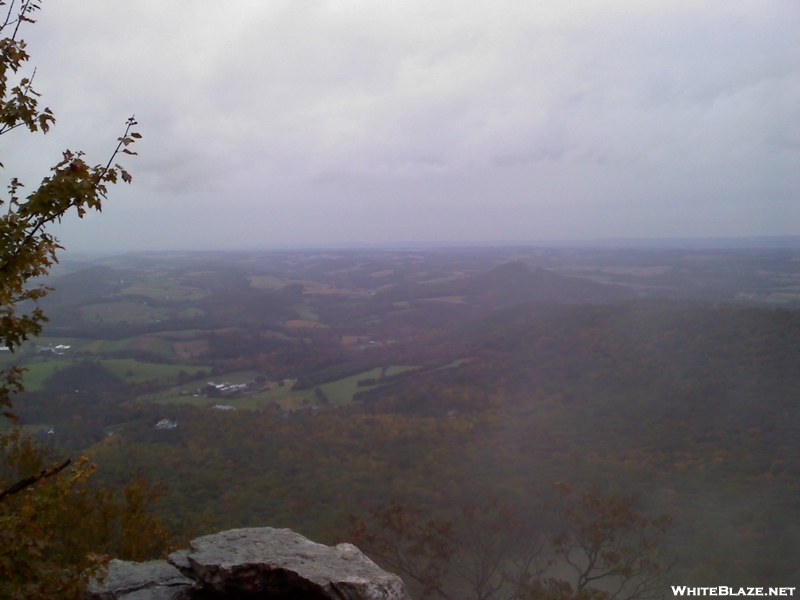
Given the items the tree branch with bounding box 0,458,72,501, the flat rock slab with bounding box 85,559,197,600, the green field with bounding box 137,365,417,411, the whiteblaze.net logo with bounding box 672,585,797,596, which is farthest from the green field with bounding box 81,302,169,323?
the whiteblaze.net logo with bounding box 672,585,797,596

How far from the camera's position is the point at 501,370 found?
35531 mm

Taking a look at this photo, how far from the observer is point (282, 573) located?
17.0 ft

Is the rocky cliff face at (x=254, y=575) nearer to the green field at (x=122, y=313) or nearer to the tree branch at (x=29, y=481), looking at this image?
the tree branch at (x=29, y=481)

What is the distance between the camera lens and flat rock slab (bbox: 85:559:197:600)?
538 centimetres

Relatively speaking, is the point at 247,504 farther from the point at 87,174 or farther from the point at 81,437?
the point at 87,174

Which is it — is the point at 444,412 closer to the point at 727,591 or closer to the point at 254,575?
the point at 727,591

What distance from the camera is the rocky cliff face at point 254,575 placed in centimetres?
509

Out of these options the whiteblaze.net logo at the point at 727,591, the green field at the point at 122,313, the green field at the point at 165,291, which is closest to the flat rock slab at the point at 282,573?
the whiteblaze.net logo at the point at 727,591

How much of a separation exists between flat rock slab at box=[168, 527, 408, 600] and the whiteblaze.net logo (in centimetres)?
707

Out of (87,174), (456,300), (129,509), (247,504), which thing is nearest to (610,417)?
(247,504)

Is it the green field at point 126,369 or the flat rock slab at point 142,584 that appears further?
the green field at point 126,369

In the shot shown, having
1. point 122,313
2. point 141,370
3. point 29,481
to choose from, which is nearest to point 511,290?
point 141,370

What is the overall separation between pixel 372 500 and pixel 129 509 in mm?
9280

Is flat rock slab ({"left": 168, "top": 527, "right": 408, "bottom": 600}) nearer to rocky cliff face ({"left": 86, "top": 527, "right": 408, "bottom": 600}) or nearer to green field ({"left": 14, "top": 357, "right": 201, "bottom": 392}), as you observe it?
rocky cliff face ({"left": 86, "top": 527, "right": 408, "bottom": 600})
